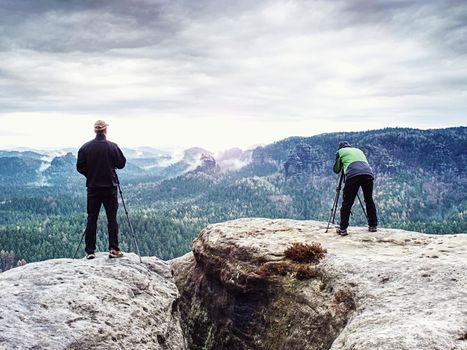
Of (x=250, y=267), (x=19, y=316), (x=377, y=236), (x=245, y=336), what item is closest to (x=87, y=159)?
(x=19, y=316)

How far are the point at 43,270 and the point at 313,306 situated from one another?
11977mm

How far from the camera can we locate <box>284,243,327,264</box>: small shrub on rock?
1956cm

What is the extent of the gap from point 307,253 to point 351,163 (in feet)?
19.8

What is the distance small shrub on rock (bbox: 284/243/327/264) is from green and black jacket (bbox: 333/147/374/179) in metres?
4.71

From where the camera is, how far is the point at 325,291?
17.7 metres

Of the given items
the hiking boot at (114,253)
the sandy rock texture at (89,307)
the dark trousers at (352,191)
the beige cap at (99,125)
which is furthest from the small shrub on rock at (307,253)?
the beige cap at (99,125)

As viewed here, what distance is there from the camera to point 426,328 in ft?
38.1

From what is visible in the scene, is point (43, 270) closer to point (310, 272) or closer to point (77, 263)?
point (77, 263)

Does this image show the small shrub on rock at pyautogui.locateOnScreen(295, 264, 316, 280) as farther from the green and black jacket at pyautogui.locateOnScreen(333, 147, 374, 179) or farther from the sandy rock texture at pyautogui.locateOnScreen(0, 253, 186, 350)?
the sandy rock texture at pyautogui.locateOnScreen(0, 253, 186, 350)

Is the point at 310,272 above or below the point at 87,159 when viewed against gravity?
below

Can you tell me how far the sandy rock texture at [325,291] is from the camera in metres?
12.7

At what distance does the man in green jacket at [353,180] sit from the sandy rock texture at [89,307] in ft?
33.3

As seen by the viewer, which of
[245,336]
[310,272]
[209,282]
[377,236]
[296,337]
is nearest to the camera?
[296,337]

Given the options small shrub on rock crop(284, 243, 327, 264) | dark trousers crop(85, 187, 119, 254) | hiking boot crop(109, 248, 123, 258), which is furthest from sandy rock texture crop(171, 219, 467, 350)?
dark trousers crop(85, 187, 119, 254)
